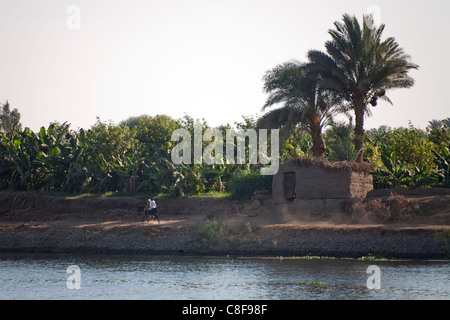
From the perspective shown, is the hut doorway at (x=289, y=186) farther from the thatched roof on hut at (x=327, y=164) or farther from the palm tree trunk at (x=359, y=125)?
the palm tree trunk at (x=359, y=125)

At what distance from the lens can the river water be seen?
1969 centimetres

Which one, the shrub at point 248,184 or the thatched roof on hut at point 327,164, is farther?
the shrub at point 248,184

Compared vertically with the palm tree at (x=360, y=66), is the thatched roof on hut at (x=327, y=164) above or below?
below

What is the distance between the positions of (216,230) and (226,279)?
7.62 m

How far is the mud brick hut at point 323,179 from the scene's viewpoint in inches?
1200

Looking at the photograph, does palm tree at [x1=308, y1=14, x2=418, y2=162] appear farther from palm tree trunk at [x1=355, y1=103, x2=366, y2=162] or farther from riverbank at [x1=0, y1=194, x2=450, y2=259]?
riverbank at [x1=0, y1=194, x2=450, y2=259]

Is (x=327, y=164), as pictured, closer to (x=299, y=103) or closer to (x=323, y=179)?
(x=323, y=179)

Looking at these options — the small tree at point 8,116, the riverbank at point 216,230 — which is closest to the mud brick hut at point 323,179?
the riverbank at point 216,230

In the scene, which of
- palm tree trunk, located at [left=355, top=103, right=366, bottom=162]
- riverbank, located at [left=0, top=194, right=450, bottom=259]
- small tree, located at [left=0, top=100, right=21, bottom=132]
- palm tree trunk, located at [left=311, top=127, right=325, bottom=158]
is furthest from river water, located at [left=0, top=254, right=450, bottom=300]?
small tree, located at [left=0, top=100, right=21, bottom=132]

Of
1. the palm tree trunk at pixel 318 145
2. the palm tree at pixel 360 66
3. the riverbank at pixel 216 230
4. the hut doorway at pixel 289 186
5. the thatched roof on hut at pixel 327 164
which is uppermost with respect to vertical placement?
the palm tree at pixel 360 66

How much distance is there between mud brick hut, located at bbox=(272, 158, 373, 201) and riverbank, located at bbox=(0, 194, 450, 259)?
2.30 feet

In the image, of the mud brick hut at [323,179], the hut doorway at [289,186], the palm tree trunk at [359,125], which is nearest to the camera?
the mud brick hut at [323,179]

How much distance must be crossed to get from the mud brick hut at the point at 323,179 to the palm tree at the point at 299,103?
15.5ft

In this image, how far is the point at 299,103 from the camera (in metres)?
35.4
